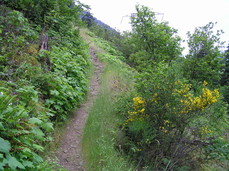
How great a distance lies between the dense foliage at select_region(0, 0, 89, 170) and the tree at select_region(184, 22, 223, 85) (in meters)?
9.92

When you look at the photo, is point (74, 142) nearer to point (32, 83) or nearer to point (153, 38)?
point (32, 83)

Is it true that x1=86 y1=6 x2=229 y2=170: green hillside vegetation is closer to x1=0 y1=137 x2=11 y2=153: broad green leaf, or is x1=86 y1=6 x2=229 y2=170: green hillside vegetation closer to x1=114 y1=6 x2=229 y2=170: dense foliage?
x1=114 y1=6 x2=229 y2=170: dense foliage

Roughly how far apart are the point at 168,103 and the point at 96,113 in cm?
238

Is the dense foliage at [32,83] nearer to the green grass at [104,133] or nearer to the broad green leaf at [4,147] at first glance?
the broad green leaf at [4,147]

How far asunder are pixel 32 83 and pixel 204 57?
14304 millimetres

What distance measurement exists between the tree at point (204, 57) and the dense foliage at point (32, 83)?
9916 millimetres

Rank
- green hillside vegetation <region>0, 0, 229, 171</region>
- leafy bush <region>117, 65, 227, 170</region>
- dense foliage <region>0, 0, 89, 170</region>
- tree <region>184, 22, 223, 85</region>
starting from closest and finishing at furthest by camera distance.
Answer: dense foliage <region>0, 0, 89, 170</region>
green hillside vegetation <region>0, 0, 229, 171</region>
leafy bush <region>117, 65, 227, 170</region>
tree <region>184, 22, 223, 85</region>

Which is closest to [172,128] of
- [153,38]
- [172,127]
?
[172,127]

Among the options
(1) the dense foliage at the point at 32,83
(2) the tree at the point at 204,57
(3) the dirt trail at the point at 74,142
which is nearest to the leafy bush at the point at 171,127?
(3) the dirt trail at the point at 74,142

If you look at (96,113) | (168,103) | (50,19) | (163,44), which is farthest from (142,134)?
(163,44)

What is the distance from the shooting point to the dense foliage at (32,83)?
2.31 meters

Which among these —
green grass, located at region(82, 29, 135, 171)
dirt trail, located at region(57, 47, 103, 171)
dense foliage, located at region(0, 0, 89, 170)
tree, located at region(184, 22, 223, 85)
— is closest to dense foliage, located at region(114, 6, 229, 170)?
green grass, located at region(82, 29, 135, 171)

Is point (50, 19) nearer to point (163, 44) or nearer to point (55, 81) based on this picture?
point (55, 81)

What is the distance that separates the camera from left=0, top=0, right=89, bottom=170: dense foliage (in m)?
2.31
